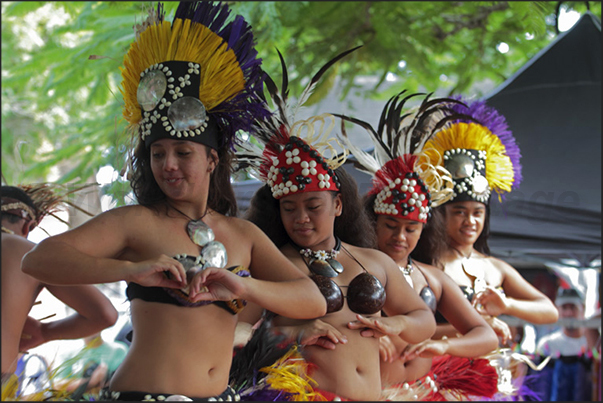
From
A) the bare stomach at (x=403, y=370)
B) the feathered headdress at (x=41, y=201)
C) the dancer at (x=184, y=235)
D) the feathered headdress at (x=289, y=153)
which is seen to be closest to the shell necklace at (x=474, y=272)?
the bare stomach at (x=403, y=370)

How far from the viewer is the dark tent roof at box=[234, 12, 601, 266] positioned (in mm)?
5000

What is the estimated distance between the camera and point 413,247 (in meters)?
3.56

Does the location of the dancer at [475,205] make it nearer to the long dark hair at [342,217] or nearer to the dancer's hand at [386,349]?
the long dark hair at [342,217]

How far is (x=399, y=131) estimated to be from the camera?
3.66m

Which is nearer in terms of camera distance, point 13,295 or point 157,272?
point 157,272

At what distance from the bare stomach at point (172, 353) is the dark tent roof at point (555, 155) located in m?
→ 2.52

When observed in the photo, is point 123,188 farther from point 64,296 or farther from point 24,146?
point 24,146

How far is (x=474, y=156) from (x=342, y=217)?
1427 mm

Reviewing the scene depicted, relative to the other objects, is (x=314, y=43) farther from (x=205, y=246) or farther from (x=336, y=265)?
Answer: (x=205, y=246)

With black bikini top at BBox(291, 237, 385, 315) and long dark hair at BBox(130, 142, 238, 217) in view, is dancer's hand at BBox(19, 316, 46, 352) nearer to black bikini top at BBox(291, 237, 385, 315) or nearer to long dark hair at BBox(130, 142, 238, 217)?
long dark hair at BBox(130, 142, 238, 217)

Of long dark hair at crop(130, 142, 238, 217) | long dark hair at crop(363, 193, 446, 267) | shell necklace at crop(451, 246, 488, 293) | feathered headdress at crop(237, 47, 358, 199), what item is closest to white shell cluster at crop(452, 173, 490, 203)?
long dark hair at crop(363, 193, 446, 267)

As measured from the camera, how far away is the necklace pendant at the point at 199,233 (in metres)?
2.34

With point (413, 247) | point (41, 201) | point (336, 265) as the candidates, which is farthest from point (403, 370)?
point (41, 201)

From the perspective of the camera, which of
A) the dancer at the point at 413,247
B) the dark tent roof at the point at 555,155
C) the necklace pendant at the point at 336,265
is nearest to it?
the necklace pendant at the point at 336,265
